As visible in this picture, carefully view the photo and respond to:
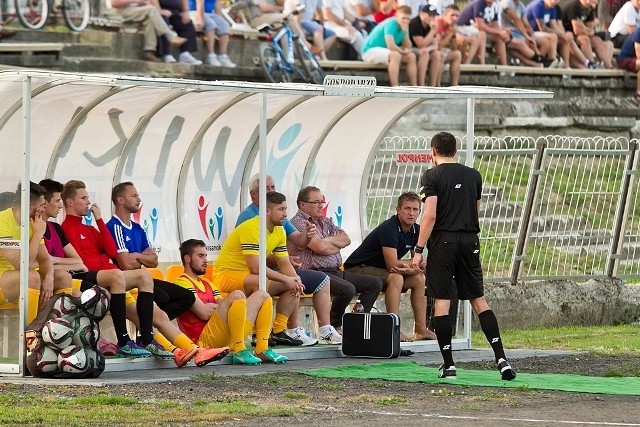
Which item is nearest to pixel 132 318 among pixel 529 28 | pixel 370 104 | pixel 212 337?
pixel 212 337

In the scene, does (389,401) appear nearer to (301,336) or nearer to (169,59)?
(301,336)

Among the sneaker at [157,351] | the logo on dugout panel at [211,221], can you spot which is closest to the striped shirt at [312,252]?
the logo on dugout panel at [211,221]

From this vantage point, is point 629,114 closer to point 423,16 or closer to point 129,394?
point 423,16

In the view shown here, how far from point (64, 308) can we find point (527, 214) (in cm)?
706

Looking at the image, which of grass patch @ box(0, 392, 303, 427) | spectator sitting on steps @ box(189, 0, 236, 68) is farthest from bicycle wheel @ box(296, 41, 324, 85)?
grass patch @ box(0, 392, 303, 427)

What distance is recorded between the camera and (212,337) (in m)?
13.7

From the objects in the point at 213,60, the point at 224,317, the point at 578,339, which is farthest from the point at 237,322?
the point at 213,60

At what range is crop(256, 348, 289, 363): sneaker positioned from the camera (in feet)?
45.0

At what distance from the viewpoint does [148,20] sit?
2303 cm

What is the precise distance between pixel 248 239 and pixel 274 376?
188cm

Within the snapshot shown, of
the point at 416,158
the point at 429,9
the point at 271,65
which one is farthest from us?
the point at 429,9

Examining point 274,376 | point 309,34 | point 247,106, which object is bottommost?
point 274,376

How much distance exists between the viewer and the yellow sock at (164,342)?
1319 centimetres

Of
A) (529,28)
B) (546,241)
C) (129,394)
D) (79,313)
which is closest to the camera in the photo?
(129,394)
